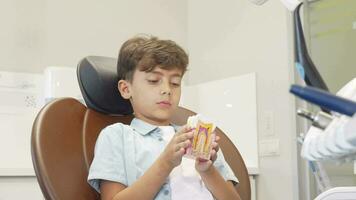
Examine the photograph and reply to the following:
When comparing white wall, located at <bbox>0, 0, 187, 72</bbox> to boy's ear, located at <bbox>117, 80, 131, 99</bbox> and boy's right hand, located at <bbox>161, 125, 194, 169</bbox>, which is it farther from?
boy's right hand, located at <bbox>161, 125, 194, 169</bbox>

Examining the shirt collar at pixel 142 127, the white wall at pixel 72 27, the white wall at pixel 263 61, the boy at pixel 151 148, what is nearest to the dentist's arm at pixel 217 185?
the boy at pixel 151 148

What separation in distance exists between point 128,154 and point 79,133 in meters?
0.15

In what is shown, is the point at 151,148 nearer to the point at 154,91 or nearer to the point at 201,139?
the point at 154,91

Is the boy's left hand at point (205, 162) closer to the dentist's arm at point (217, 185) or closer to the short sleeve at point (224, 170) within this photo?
the dentist's arm at point (217, 185)

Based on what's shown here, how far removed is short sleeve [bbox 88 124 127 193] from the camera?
1094 millimetres

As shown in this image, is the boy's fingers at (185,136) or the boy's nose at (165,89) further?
the boy's nose at (165,89)

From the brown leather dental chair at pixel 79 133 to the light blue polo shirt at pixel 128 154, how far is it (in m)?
0.05

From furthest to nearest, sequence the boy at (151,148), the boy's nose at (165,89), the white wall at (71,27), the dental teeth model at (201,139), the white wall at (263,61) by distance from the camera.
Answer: the white wall at (71,27), the white wall at (263,61), the boy's nose at (165,89), the boy at (151,148), the dental teeth model at (201,139)

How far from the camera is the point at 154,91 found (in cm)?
122

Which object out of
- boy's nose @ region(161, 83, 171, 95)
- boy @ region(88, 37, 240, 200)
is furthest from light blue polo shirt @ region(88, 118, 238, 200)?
boy's nose @ region(161, 83, 171, 95)

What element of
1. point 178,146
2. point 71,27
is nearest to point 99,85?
point 178,146

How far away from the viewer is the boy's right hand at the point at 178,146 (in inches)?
38.0

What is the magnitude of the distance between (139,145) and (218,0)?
1597 mm

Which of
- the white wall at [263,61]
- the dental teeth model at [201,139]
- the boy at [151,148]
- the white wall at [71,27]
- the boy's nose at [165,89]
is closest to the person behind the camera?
the dental teeth model at [201,139]
